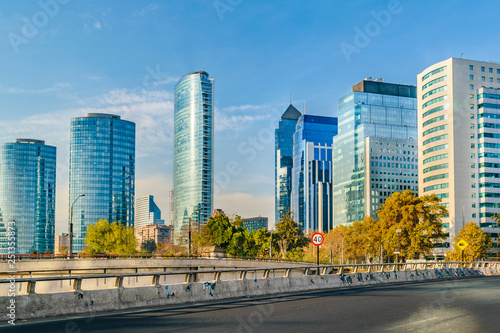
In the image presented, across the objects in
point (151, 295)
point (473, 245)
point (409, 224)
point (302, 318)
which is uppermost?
point (409, 224)

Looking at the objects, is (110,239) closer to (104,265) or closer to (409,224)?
(104,265)

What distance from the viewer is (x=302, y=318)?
14.5m

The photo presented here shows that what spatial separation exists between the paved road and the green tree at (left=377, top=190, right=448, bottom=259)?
70705 millimetres

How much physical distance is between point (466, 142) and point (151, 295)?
13833 centimetres

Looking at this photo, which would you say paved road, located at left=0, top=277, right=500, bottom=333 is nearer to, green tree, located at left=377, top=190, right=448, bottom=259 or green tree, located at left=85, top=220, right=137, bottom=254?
green tree, located at left=377, top=190, right=448, bottom=259

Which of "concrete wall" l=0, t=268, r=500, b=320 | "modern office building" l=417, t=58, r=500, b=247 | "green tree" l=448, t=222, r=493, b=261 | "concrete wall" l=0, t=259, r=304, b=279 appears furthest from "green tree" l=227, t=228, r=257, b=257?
"concrete wall" l=0, t=268, r=500, b=320

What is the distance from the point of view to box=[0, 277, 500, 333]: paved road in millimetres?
12523

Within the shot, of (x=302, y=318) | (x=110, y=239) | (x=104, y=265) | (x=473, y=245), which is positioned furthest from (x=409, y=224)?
(x=302, y=318)

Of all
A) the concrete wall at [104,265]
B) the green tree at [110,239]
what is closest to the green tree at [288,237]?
the concrete wall at [104,265]

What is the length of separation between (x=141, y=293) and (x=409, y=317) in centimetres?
813

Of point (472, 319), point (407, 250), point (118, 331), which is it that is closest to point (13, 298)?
point (118, 331)

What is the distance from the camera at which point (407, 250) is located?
3570 inches

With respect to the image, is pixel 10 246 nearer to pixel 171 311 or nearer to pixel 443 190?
pixel 171 311

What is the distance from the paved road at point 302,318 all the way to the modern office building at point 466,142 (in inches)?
5052
